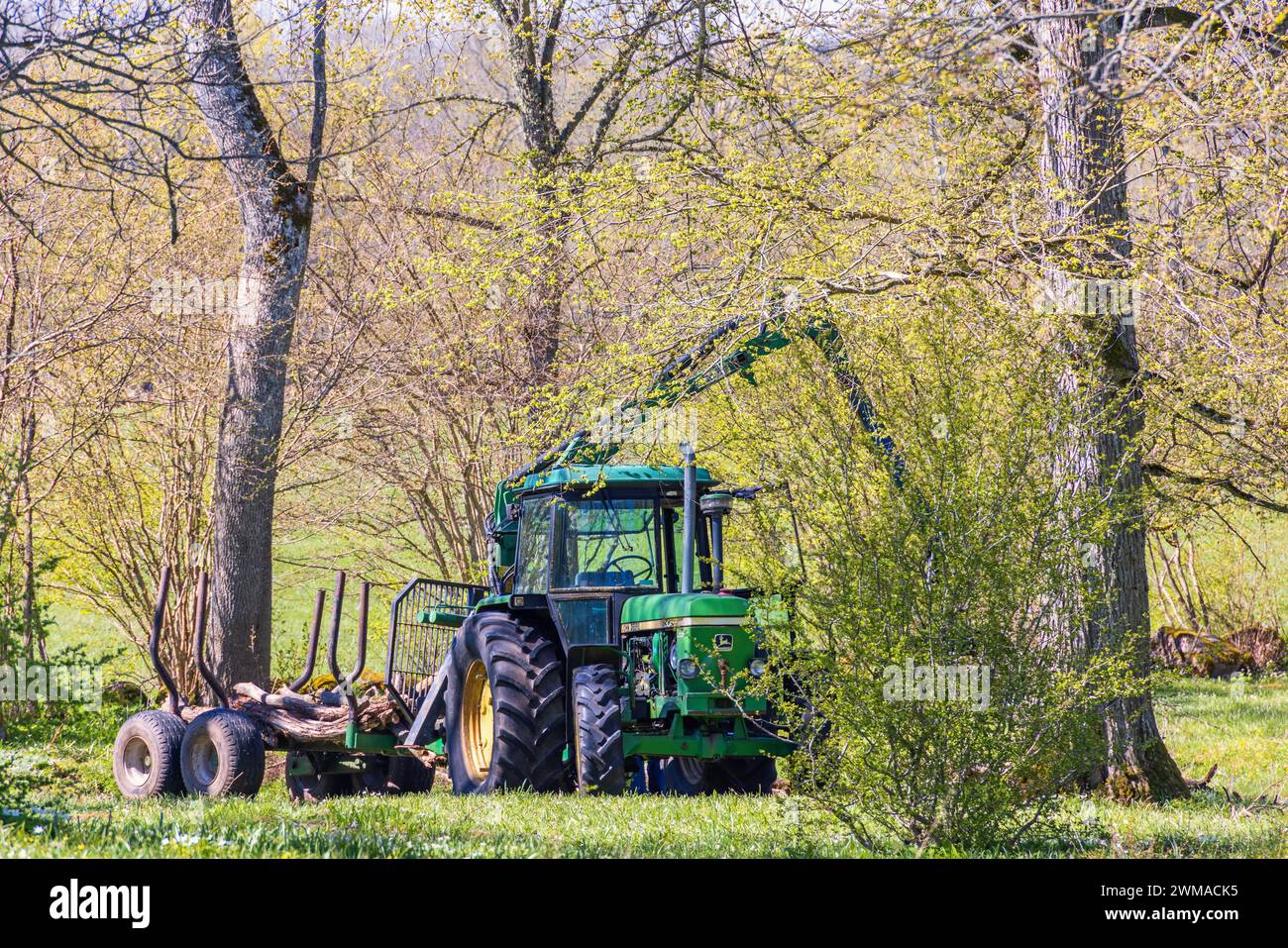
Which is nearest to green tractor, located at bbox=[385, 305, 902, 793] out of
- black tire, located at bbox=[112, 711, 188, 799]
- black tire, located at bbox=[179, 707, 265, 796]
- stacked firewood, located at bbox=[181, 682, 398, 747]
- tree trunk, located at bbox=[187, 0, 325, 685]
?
stacked firewood, located at bbox=[181, 682, 398, 747]

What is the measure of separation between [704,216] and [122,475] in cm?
739

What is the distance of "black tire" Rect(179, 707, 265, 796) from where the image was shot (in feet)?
32.4

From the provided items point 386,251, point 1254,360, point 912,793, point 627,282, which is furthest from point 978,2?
point 386,251

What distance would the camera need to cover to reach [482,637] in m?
9.41

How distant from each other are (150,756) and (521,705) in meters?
3.52

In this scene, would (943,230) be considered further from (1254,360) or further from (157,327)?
(157,327)

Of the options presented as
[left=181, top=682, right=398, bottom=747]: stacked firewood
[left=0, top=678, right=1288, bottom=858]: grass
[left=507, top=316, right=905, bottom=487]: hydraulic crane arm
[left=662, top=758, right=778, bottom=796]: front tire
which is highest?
[left=507, top=316, right=905, bottom=487]: hydraulic crane arm

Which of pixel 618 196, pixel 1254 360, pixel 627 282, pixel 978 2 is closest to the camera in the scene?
pixel 978 2

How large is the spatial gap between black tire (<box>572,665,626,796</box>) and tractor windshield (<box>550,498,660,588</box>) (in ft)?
3.81

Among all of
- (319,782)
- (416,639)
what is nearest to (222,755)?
(319,782)

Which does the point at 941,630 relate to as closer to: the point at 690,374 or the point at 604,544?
the point at 690,374

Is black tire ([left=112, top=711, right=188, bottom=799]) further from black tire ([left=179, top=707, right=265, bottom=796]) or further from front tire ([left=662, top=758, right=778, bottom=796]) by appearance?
front tire ([left=662, top=758, right=778, bottom=796])
